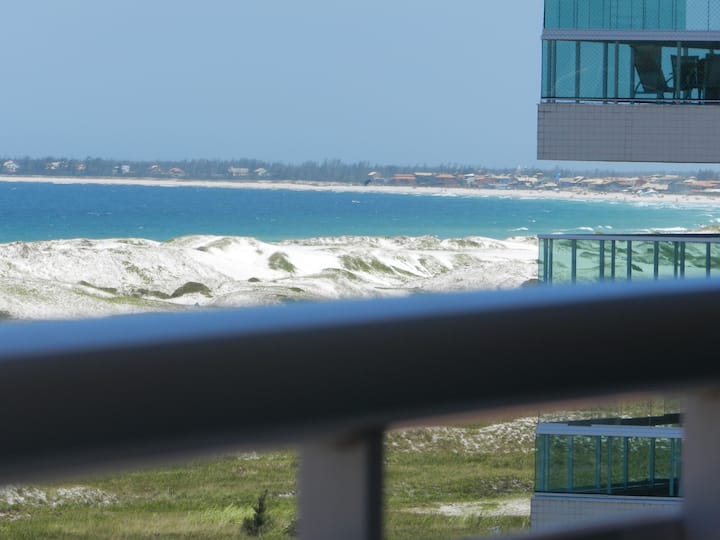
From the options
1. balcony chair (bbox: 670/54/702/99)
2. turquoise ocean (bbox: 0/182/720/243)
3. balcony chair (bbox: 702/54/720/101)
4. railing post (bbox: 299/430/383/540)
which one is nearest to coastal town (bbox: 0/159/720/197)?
turquoise ocean (bbox: 0/182/720/243)

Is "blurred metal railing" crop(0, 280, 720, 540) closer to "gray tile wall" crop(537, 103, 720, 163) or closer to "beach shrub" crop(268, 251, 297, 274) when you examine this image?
"gray tile wall" crop(537, 103, 720, 163)

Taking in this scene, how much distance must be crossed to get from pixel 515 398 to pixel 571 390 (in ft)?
0.16

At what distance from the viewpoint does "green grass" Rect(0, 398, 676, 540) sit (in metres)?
0.81

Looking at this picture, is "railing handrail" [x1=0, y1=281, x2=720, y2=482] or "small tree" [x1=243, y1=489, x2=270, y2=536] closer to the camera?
"railing handrail" [x1=0, y1=281, x2=720, y2=482]

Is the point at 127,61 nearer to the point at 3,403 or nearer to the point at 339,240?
the point at 339,240

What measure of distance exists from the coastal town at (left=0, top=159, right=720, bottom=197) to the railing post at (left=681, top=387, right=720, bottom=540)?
366 feet

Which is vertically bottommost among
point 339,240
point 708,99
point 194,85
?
point 339,240

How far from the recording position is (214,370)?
73cm

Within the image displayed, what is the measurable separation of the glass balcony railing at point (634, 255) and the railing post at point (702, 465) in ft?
43.1

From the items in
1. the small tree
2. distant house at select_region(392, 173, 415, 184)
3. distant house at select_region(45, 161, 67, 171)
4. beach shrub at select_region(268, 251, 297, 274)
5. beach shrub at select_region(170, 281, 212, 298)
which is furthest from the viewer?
distant house at select_region(392, 173, 415, 184)

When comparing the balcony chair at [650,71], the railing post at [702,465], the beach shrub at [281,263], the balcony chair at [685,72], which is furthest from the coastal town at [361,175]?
the railing post at [702,465]

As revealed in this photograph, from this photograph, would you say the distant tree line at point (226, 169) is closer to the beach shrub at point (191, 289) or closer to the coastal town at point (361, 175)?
the coastal town at point (361, 175)

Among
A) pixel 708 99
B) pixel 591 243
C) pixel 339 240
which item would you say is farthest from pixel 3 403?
pixel 339 240

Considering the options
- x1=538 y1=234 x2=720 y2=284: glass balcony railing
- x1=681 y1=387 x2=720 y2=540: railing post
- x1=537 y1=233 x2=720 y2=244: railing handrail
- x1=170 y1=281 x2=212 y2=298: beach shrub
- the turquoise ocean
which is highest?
x1=681 y1=387 x2=720 y2=540: railing post
